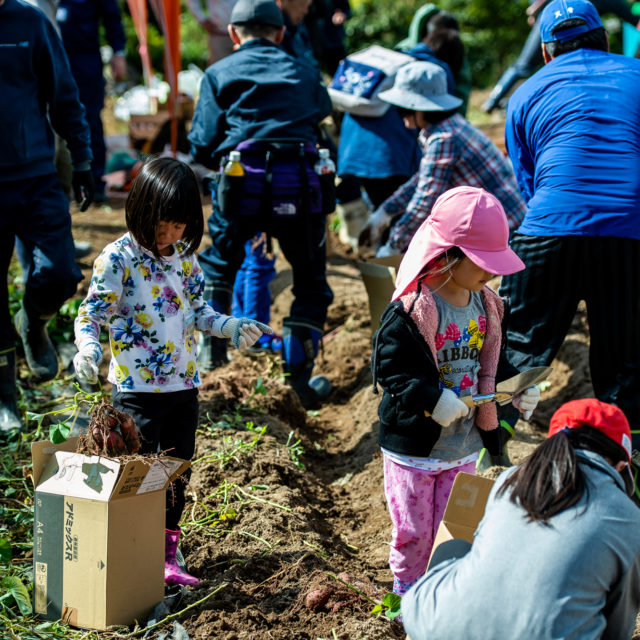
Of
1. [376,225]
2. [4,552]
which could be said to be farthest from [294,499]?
[376,225]

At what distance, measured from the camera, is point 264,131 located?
4.53m

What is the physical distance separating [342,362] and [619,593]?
3.68m

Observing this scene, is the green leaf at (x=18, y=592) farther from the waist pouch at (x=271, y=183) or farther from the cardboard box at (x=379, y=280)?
the cardboard box at (x=379, y=280)

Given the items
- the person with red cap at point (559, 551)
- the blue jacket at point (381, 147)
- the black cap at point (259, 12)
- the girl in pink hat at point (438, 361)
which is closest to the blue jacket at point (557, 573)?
the person with red cap at point (559, 551)

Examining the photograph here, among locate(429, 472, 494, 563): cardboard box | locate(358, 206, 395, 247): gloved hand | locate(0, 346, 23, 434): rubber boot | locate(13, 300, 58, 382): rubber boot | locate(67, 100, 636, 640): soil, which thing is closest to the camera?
locate(429, 472, 494, 563): cardboard box

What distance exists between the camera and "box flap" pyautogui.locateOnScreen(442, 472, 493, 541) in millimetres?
2508

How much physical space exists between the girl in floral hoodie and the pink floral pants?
0.68 m

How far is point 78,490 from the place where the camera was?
8.49 ft

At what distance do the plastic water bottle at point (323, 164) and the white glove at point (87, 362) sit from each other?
7.55 feet

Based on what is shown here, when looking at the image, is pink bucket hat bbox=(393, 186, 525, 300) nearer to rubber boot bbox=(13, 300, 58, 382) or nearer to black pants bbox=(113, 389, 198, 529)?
black pants bbox=(113, 389, 198, 529)

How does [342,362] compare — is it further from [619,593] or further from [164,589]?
[619,593]

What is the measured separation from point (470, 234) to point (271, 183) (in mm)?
2090

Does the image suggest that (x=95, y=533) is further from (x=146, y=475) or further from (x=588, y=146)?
(x=588, y=146)

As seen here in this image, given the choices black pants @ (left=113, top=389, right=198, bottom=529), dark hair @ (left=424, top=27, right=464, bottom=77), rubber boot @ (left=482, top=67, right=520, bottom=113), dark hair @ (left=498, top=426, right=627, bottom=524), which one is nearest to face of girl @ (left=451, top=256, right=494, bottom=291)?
dark hair @ (left=498, top=426, right=627, bottom=524)
